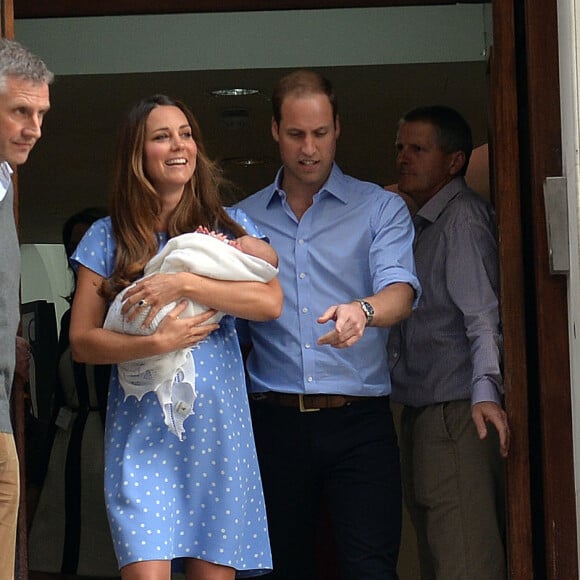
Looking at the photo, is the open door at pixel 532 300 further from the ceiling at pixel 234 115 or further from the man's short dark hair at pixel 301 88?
the ceiling at pixel 234 115

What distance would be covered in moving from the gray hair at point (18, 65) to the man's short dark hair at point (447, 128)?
128 cm

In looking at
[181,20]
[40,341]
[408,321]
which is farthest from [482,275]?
[40,341]

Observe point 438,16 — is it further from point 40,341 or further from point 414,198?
point 40,341

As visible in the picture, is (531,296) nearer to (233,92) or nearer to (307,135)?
(307,135)

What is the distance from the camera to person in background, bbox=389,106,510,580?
3.27 metres

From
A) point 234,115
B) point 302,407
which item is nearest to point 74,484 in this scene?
point 302,407

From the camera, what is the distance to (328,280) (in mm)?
3242

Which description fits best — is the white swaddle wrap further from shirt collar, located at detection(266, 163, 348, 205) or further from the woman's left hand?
shirt collar, located at detection(266, 163, 348, 205)

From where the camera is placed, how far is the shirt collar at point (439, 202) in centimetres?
351

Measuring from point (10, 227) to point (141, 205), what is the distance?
1.11 ft

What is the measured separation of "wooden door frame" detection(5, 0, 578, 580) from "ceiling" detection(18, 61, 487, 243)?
74 cm

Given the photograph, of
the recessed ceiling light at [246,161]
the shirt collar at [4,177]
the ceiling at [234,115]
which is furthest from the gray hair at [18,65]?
the recessed ceiling light at [246,161]

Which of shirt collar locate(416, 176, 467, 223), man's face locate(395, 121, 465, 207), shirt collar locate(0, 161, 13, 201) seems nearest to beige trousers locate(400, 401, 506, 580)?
shirt collar locate(416, 176, 467, 223)

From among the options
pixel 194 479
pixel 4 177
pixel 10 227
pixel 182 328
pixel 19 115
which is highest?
pixel 19 115
